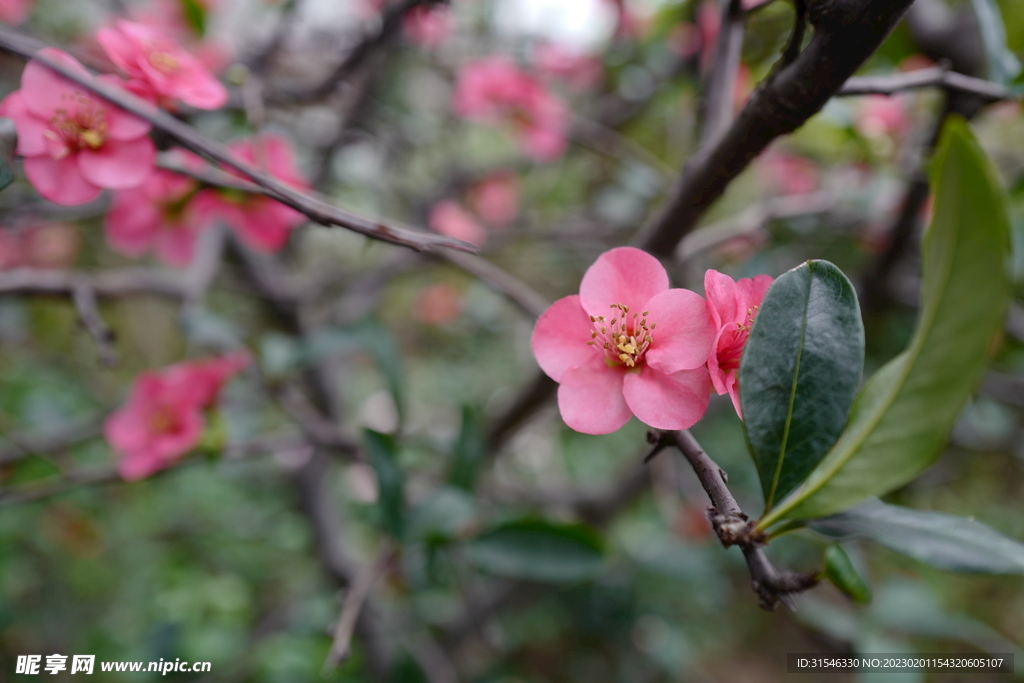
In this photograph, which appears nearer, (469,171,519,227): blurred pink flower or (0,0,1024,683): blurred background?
(0,0,1024,683): blurred background

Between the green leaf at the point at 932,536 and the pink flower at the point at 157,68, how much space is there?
537 millimetres

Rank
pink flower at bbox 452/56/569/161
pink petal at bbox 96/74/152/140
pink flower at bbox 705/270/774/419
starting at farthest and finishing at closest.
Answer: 1. pink flower at bbox 452/56/569/161
2. pink petal at bbox 96/74/152/140
3. pink flower at bbox 705/270/774/419

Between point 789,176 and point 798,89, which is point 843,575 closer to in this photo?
point 798,89

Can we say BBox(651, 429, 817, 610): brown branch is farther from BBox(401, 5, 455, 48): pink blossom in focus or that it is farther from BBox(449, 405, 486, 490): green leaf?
BBox(401, 5, 455, 48): pink blossom in focus

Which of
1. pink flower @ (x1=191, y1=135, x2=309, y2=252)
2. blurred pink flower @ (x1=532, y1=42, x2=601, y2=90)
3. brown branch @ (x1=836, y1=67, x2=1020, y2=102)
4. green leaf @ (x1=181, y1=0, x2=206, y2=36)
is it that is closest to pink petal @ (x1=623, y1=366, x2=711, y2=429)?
brown branch @ (x1=836, y1=67, x2=1020, y2=102)

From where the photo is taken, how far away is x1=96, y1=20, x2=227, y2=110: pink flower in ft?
1.34

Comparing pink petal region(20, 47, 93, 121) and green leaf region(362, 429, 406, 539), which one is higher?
pink petal region(20, 47, 93, 121)

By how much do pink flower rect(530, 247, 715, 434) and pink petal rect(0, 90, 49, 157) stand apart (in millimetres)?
400

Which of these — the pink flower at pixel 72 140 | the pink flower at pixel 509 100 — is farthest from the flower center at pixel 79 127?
the pink flower at pixel 509 100

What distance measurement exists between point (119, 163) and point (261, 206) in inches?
10.3

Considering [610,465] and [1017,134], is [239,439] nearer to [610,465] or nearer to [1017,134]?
[610,465]

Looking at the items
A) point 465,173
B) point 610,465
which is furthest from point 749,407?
point 610,465

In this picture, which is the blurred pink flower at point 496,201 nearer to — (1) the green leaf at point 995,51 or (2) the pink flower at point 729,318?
(1) the green leaf at point 995,51

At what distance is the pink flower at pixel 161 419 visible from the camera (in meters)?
0.62
